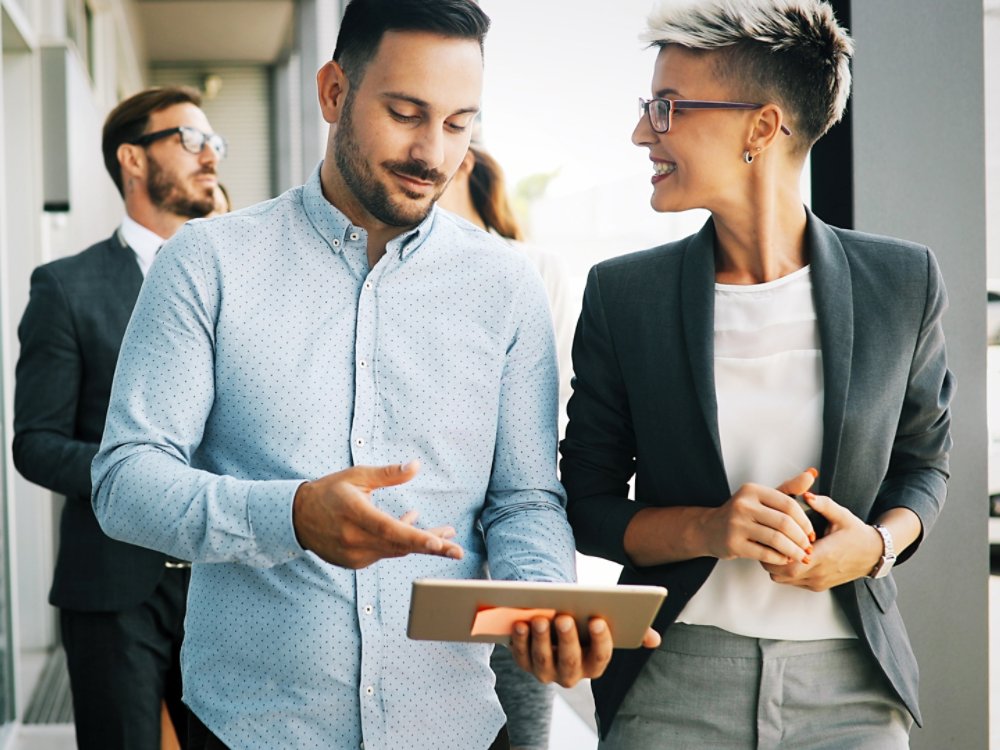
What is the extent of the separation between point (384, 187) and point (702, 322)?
0.51 meters

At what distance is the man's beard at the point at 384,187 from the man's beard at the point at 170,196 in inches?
63.5

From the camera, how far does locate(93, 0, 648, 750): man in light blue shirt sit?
1534mm

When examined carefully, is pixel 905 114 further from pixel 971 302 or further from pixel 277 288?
pixel 277 288

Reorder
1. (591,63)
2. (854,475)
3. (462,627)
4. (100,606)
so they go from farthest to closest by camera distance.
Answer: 1. (591,63)
2. (100,606)
3. (854,475)
4. (462,627)

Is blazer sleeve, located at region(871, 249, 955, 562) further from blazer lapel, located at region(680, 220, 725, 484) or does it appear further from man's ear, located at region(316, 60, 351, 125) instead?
man's ear, located at region(316, 60, 351, 125)

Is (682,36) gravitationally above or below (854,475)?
above

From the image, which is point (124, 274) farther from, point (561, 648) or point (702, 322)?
point (561, 648)

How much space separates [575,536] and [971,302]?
36.1 inches

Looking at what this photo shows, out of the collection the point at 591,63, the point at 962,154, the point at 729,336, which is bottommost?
the point at 729,336

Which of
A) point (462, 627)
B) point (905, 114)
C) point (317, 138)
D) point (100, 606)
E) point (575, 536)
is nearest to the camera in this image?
point (462, 627)

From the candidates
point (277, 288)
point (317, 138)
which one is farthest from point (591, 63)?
point (317, 138)

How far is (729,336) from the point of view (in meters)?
1.65

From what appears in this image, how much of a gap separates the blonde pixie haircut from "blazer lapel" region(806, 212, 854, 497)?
0.21m

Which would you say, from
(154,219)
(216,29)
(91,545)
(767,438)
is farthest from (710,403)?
(216,29)
